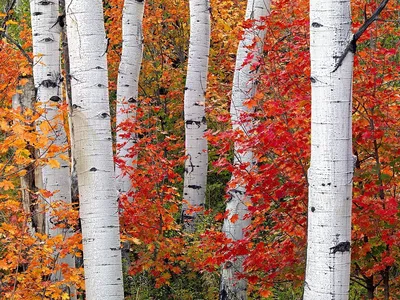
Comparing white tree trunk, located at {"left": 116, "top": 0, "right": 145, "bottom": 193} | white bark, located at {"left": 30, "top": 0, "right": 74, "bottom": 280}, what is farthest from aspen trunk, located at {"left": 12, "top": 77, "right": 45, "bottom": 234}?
white tree trunk, located at {"left": 116, "top": 0, "right": 145, "bottom": 193}

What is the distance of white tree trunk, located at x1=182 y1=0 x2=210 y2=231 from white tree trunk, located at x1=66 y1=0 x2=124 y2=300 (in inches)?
181

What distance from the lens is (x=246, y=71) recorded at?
6527mm

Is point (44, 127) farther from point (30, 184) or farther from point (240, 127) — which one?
point (240, 127)

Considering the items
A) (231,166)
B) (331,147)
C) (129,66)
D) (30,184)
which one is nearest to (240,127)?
(231,166)

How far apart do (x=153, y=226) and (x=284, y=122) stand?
2726 millimetres

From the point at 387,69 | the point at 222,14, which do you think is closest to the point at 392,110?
the point at 387,69

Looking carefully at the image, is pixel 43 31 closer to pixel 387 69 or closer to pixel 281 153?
pixel 281 153

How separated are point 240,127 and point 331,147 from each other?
312 cm

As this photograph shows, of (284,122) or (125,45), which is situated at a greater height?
(125,45)

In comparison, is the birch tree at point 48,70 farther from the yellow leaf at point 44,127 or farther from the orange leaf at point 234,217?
the orange leaf at point 234,217

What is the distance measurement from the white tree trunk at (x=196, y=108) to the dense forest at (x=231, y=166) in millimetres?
21

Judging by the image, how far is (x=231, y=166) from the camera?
18.5 ft

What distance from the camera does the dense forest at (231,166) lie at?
3.36 meters

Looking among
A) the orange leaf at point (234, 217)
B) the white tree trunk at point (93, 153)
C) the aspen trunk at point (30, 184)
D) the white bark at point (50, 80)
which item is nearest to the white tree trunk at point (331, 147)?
the white tree trunk at point (93, 153)
